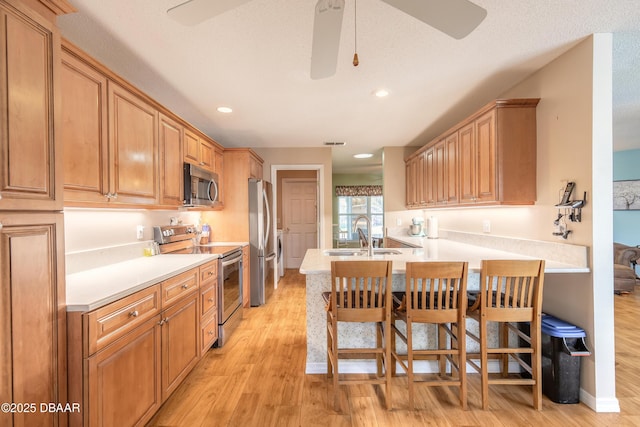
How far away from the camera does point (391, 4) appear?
116cm

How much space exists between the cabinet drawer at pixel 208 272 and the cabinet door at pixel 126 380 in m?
0.67

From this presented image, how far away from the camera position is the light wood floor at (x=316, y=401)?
69.7 inches

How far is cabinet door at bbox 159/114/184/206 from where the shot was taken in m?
2.44

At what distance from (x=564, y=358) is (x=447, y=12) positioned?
2149 mm

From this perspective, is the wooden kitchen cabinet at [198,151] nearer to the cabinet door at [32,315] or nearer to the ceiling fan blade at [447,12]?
the cabinet door at [32,315]

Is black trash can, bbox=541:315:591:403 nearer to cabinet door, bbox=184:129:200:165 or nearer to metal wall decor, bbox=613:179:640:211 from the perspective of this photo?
cabinet door, bbox=184:129:200:165

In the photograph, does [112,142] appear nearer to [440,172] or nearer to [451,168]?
[451,168]

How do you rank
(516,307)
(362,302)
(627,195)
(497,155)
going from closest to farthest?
(516,307), (362,302), (497,155), (627,195)

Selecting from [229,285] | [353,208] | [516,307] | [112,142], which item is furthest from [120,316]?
[353,208]

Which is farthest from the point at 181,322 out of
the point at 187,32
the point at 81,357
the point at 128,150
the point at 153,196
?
the point at 187,32

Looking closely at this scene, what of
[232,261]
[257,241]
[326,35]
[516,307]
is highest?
[326,35]

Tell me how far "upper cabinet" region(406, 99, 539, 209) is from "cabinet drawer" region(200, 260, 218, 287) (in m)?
2.47

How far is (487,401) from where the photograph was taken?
1.85 meters

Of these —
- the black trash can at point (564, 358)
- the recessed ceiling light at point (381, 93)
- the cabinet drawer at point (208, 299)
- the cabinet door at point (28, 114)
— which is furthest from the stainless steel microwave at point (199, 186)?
the black trash can at point (564, 358)
